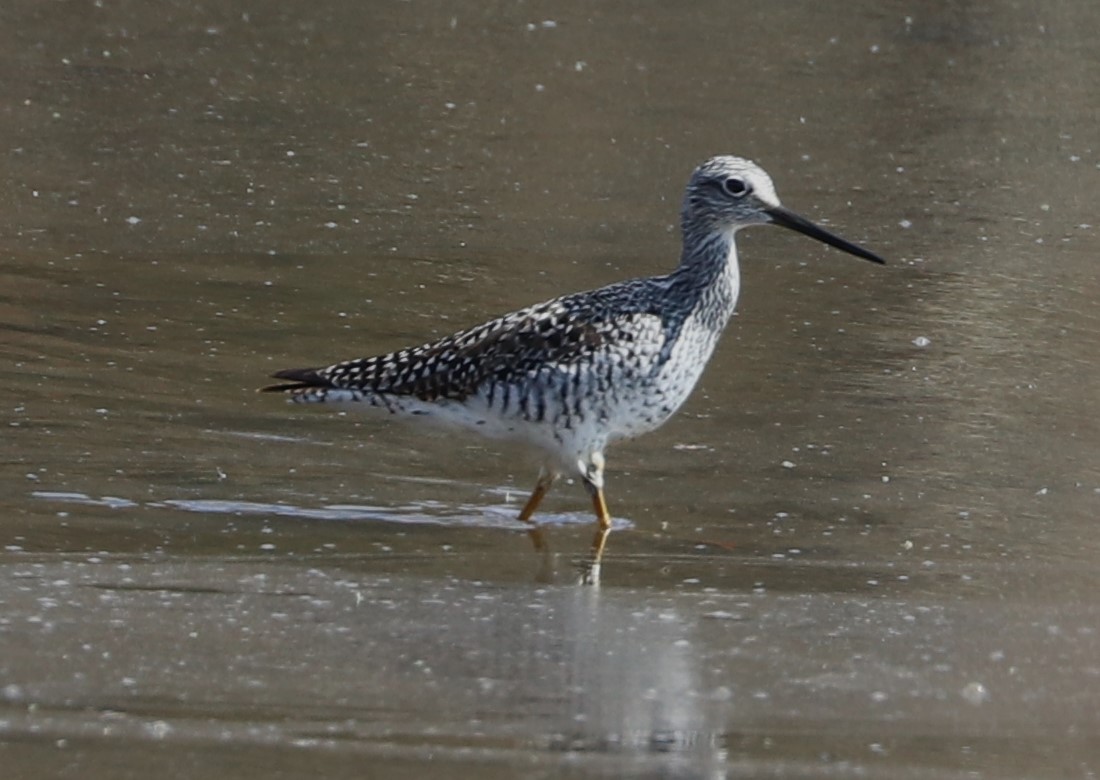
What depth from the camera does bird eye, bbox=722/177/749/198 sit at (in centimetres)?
735

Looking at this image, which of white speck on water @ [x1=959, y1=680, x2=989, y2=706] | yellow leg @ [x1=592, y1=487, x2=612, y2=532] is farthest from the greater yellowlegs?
white speck on water @ [x1=959, y1=680, x2=989, y2=706]

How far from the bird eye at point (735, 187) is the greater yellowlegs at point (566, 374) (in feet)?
0.96

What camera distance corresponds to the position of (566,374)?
683 cm

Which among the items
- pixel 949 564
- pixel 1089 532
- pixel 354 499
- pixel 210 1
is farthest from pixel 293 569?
pixel 210 1

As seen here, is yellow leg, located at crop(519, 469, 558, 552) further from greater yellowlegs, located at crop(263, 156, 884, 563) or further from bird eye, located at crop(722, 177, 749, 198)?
bird eye, located at crop(722, 177, 749, 198)

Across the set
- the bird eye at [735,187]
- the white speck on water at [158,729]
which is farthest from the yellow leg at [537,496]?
the white speck on water at [158,729]

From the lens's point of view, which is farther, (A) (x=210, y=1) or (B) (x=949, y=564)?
(A) (x=210, y=1)

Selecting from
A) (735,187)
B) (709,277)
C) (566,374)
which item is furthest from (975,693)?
(735,187)

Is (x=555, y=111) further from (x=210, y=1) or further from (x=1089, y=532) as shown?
(x=1089, y=532)

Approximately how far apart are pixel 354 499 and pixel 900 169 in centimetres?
558

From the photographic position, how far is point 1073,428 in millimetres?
7691

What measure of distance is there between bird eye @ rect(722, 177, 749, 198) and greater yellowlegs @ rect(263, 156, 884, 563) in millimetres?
293

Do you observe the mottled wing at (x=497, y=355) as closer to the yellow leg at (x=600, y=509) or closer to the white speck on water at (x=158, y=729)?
the yellow leg at (x=600, y=509)

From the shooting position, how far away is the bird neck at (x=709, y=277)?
7160 millimetres
